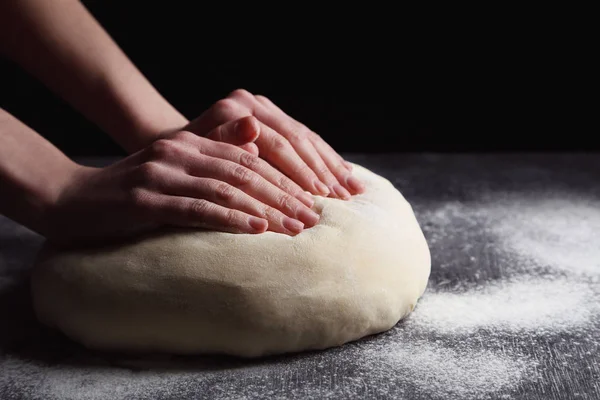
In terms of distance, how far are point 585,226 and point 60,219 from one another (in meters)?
1.38

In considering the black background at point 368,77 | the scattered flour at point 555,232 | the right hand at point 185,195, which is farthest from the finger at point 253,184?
the black background at point 368,77

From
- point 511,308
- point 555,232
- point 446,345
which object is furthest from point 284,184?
point 555,232

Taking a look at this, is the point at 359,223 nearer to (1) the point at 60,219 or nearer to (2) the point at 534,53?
(1) the point at 60,219

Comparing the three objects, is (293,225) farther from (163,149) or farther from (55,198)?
(55,198)

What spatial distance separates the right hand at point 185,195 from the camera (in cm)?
149

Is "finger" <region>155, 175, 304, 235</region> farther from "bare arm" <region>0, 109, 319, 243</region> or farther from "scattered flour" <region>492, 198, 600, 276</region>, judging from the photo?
"scattered flour" <region>492, 198, 600, 276</region>

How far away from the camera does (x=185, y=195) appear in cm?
150

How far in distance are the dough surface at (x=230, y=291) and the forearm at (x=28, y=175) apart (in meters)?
0.14

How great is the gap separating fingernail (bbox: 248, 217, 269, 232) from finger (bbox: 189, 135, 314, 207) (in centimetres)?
11

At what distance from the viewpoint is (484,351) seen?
150 cm

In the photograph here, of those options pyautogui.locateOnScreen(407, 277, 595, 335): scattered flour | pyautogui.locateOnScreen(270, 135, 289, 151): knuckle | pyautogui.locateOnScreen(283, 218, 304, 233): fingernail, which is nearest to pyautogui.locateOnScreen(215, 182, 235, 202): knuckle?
pyautogui.locateOnScreen(283, 218, 304, 233): fingernail

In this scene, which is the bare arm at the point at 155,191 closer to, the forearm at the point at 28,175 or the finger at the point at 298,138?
the forearm at the point at 28,175

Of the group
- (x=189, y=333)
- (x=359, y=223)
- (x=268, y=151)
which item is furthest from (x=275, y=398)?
(x=268, y=151)

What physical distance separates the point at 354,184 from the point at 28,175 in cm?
69
